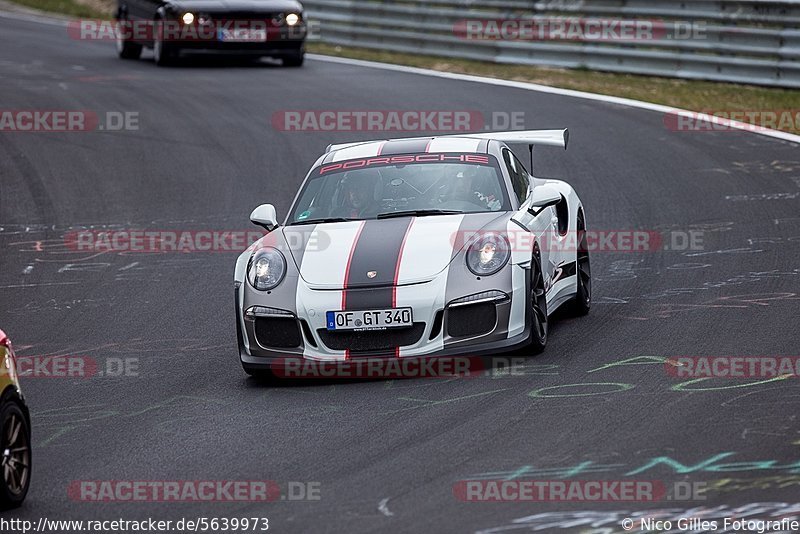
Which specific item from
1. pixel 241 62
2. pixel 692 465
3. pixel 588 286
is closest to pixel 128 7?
pixel 241 62

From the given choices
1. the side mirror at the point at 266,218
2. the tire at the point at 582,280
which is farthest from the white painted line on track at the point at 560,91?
the side mirror at the point at 266,218

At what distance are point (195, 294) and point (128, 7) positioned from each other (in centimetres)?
1513

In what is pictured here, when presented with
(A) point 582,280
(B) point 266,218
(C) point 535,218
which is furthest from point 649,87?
(B) point 266,218

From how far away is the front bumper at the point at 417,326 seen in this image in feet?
26.7

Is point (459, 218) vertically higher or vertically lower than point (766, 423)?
higher

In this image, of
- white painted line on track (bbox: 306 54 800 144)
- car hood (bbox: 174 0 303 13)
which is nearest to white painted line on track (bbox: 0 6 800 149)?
white painted line on track (bbox: 306 54 800 144)

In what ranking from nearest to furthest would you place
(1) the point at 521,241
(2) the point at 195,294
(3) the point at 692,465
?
1. (3) the point at 692,465
2. (1) the point at 521,241
3. (2) the point at 195,294

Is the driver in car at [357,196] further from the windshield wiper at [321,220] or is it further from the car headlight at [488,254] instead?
the car headlight at [488,254]

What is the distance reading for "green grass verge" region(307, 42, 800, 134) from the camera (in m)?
18.6

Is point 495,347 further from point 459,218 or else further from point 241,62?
point 241,62

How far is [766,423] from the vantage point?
6.79 metres

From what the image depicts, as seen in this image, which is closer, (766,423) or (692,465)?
(692,465)

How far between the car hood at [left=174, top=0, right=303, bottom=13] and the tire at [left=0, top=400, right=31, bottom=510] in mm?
16496

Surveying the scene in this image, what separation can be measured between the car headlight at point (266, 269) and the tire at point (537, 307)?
144cm
